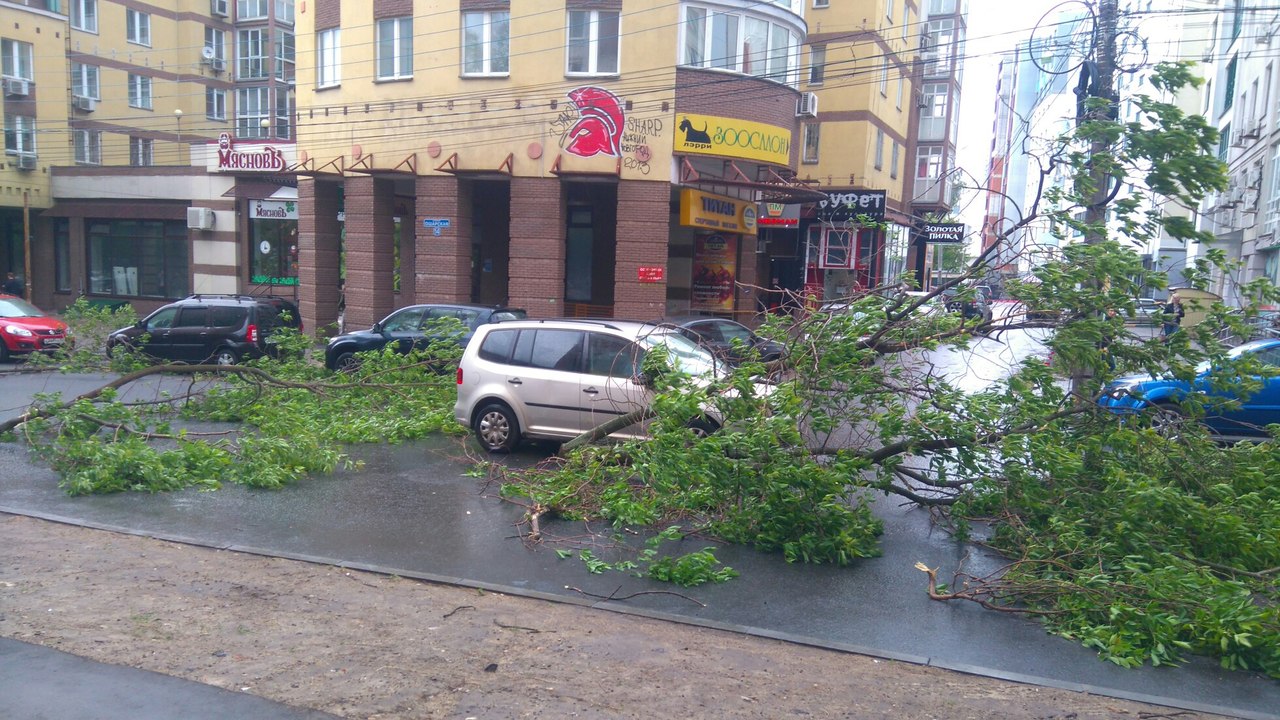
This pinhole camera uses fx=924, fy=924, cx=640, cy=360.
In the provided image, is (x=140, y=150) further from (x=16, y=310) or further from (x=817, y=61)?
(x=817, y=61)

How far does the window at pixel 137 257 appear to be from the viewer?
3416 cm

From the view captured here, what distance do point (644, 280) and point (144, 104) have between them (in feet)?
101

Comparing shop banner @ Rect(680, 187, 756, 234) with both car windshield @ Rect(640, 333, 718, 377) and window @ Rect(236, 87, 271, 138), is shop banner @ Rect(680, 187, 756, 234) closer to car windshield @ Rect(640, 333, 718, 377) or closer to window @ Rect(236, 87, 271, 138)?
car windshield @ Rect(640, 333, 718, 377)

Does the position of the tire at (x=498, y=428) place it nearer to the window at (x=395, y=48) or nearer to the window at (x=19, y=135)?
the window at (x=395, y=48)

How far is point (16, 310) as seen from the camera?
21.3 m

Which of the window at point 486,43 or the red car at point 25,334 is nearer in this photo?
the red car at point 25,334

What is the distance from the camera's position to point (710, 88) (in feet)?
72.7

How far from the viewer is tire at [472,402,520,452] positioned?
11.5 metres

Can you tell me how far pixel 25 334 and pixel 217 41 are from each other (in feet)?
94.5

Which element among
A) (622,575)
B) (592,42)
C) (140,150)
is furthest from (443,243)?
(140,150)

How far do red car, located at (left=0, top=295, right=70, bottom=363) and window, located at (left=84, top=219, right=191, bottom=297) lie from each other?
13220 millimetres

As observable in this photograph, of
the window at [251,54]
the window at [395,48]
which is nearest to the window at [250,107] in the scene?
the window at [251,54]

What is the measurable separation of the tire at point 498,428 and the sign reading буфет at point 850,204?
768 inches

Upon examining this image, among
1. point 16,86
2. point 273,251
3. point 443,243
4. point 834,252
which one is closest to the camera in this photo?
point 443,243
